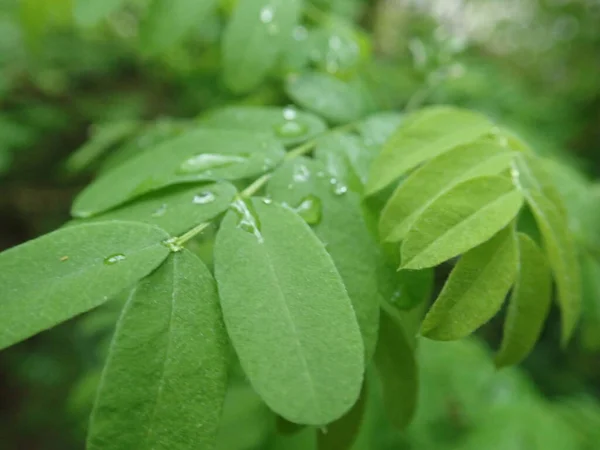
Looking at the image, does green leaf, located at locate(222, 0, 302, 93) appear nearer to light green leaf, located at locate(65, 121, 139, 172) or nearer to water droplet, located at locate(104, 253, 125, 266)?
light green leaf, located at locate(65, 121, 139, 172)

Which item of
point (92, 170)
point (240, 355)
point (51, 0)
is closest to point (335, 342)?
point (240, 355)

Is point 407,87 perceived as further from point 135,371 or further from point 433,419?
point 135,371

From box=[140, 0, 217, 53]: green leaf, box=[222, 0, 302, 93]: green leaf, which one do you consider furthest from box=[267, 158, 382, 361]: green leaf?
box=[140, 0, 217, 53]: green leaf

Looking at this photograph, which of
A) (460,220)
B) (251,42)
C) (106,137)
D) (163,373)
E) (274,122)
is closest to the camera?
(163,373)

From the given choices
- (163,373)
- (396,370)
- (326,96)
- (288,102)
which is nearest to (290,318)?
(163,373)

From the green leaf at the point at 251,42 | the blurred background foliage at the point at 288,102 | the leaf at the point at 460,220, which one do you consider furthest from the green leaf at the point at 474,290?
the green leaf at the point at 251,42

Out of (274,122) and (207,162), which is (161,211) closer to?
(207,162)
